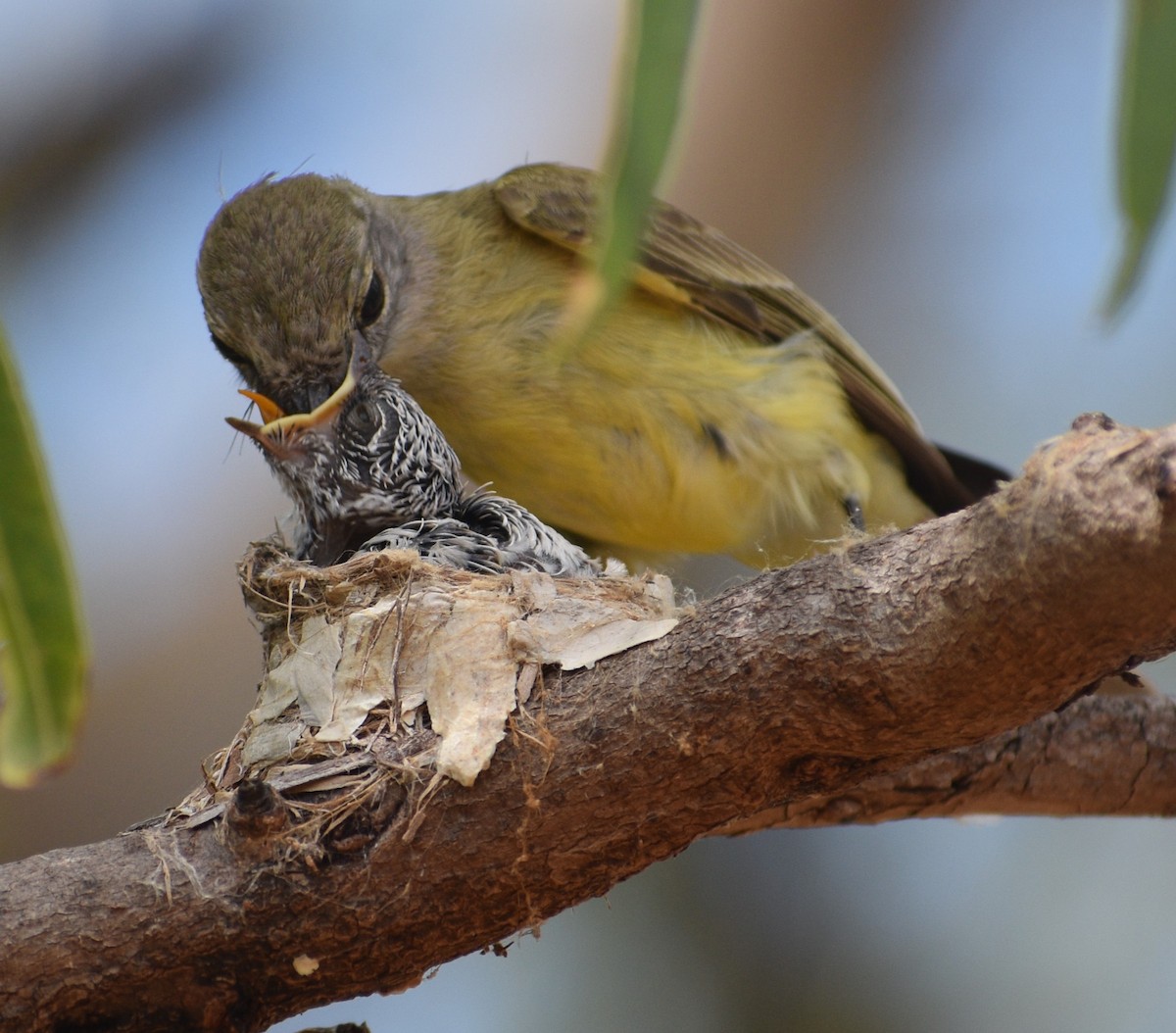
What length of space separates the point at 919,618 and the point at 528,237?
2147 millimetres

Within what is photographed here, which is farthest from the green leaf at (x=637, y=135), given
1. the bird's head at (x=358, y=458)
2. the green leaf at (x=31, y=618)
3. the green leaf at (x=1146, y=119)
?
the bird's head at (x=358, y=458)

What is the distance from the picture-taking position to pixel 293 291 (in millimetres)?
3391

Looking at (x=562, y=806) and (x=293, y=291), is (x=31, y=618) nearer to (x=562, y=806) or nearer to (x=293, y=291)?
(x=562, y=806)

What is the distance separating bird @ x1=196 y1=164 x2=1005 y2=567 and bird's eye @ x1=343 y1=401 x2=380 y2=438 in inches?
4.9

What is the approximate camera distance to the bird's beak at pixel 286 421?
3260 millimetres

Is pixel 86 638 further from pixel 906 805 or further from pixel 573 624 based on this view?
pixel 906 805

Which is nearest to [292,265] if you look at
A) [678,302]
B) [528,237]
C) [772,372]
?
[528,237]

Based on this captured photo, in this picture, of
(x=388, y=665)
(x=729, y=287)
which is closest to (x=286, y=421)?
(x=388, y=665)

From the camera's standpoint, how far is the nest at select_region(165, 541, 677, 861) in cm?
225

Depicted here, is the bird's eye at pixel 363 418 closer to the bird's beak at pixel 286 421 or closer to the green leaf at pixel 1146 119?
the bird's beak at pixel 286 421

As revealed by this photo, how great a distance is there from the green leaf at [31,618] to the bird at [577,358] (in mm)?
1707

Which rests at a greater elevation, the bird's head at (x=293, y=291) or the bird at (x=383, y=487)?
the bird's head at (x=293, y=291)

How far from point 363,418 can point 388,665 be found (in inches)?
34.7

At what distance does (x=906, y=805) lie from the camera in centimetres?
291
